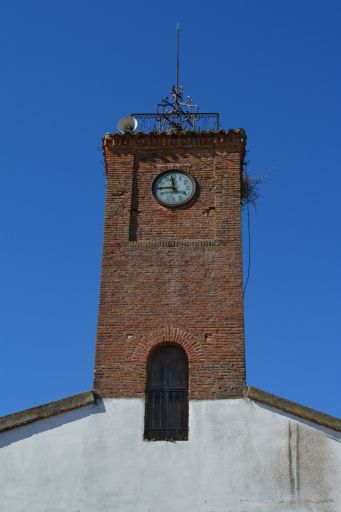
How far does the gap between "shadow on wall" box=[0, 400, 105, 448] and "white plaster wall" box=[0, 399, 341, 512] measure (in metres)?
0.02

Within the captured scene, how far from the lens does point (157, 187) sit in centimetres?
1540

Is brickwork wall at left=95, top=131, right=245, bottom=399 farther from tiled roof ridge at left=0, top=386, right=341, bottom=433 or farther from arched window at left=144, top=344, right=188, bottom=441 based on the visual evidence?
tiled roof ridge at left=0, top=386, right=341, bottom=433

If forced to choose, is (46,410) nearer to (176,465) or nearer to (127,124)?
(176,465)

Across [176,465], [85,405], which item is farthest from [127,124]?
[176,465]

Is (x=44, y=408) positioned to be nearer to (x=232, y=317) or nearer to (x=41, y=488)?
(x=41, y=488)

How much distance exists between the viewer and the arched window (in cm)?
1271

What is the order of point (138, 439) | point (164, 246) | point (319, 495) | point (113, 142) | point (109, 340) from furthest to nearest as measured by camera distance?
point (113, 142) → point (164, 246) → point (109, 340) → point (138, 439) → point (319, 495)

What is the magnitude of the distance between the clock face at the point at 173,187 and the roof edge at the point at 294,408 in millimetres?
4308

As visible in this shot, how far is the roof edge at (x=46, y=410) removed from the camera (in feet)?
40.7

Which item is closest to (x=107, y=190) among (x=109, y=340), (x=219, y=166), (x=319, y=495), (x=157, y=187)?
(x=157, y=187)

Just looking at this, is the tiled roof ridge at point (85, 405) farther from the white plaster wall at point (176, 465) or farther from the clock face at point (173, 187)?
the clock face at point (173, 187)

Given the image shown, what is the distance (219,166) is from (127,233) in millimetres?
2409

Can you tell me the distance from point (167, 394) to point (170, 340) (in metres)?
0.96

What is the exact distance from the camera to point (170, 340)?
1348 cm
